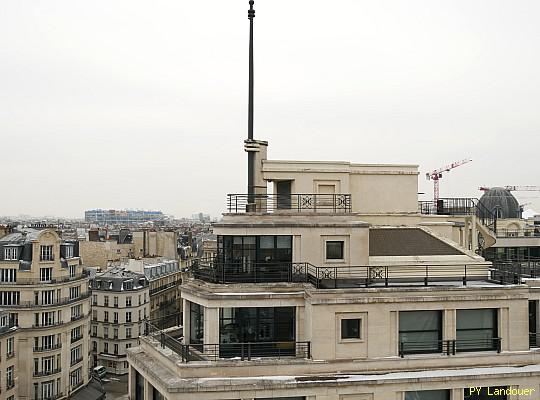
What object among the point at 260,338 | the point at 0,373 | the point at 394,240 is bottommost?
the point at 0,373

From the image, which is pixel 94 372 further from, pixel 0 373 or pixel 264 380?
pixel 264 380

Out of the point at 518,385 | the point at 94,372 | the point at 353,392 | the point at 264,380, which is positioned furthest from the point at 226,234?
the point at 94,372

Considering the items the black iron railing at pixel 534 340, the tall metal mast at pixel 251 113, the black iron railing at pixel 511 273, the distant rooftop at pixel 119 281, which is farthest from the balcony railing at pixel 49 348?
the black iron railing at pixel 534 340

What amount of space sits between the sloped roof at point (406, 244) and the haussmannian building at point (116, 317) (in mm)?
61945

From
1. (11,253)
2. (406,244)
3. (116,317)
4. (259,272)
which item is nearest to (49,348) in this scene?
(11,253)

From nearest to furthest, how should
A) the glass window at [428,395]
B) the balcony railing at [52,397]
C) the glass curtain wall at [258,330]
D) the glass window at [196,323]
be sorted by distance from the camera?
the glass window at [428,395] < the glass curtain wall at [258,330] < the glass window at [196,323] < the balcony railing at [52,397]

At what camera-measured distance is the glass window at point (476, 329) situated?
84.6 ft

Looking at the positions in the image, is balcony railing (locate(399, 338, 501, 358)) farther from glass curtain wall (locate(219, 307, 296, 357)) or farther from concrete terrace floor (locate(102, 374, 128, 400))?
concrete terrace floor (locate(102, 374, 128, 400))

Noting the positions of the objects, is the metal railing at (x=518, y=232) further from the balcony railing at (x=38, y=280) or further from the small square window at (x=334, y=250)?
the balcony railing at (x=38, y=280)

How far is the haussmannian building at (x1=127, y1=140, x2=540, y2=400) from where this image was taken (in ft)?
78.4

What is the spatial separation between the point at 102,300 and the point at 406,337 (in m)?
70.0

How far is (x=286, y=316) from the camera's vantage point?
84.3 feet

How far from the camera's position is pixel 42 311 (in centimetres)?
6481

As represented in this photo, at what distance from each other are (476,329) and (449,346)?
1.66m
